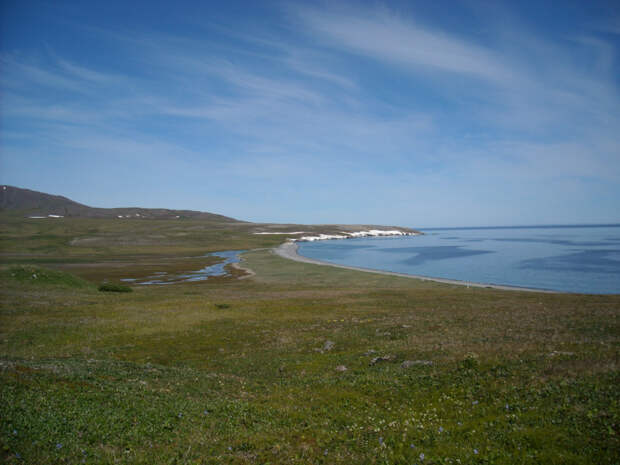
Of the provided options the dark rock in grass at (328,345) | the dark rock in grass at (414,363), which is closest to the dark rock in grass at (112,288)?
the dark rock in grass at (328,345)

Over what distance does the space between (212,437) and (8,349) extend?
22529 mm

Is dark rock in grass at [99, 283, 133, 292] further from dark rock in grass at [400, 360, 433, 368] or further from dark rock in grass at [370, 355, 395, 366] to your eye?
dark rock in grass at [400, 360, 433, 368]

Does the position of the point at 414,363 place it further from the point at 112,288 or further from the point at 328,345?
the point at 112,288

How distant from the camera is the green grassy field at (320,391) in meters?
9.85

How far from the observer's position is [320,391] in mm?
15812

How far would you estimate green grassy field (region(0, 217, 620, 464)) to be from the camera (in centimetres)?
985

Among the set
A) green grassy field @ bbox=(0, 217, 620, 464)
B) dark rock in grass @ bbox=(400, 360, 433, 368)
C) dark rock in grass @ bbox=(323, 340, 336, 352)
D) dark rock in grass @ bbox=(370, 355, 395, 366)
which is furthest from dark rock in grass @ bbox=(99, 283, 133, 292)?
dark rock in grass @ bbox=(400, 360, 433, 368)

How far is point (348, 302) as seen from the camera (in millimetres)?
46000

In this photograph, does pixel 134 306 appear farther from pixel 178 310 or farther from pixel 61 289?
pixel 61 289

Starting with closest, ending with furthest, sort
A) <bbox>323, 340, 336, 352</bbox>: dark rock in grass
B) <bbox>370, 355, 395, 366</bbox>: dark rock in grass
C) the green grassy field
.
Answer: the green grassy field < <bbox>370, 355, 395, 366</bbox>: dark rock in grass < <bbox>323, 340, 336, 352</bbox>: dark rock in grass

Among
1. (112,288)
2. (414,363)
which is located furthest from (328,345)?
(112,288)

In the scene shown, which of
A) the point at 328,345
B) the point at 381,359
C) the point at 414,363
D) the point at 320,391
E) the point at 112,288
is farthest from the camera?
the point at 112,288

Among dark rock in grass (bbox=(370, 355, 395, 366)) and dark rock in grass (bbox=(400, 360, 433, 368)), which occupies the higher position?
dark rock in grass (bbox=(400, 360, 433, 368))

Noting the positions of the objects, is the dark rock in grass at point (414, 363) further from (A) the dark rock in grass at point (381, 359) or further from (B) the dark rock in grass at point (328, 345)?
(B) the dark rock in grass at point (328, 345)
